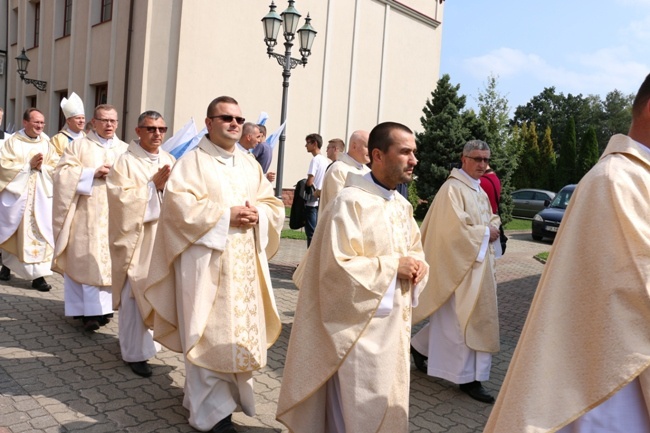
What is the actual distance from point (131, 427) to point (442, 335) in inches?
98.6

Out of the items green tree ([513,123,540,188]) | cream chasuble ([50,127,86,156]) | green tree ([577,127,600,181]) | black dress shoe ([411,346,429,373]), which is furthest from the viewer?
green tree ([513,123,540,188])

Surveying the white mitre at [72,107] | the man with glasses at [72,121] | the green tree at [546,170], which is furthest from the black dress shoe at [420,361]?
the green tree at [546,170]

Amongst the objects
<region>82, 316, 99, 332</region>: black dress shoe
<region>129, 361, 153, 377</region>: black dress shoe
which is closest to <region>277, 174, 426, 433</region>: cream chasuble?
<region>129, 361, 153, 377</region>: black dress shoe

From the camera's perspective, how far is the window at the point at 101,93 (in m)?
17.5

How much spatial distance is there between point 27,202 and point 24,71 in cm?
1344

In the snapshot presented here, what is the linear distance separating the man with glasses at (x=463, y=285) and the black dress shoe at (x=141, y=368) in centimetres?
221

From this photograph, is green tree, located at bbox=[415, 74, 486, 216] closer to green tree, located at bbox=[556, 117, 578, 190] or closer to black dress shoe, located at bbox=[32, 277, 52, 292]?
black dress shoe, located at bbox=[32, 277, 52, 292]

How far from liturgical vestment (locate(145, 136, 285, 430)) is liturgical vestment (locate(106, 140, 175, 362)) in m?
0.90

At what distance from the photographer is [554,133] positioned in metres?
78.8

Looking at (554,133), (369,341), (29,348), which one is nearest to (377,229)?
(369,341)

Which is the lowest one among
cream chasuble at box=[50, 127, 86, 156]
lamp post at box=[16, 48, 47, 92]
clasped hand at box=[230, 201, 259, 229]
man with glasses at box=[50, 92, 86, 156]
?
clasped hand at box=[230, 201, 259, 229]

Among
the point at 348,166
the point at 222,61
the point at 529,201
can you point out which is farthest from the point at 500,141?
the point at 348,166

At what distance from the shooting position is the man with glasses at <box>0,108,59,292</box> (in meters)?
7.97

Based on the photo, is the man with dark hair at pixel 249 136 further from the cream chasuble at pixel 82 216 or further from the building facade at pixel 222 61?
the building facade at pixel 222 61
